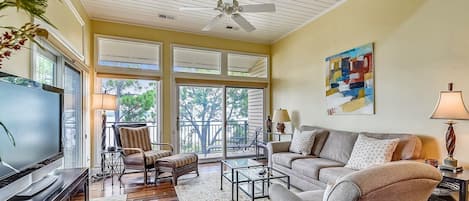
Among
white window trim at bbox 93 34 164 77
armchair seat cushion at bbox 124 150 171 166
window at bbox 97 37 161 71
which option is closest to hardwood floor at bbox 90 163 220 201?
armchair seat cushion at bbox 124 150 171 166

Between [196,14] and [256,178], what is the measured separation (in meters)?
3.08

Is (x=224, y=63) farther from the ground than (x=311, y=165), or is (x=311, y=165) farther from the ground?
(x=224, y=63)

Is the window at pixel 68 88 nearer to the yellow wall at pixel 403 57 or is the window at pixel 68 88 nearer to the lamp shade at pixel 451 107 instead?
the lamp shade at pixel 451 107

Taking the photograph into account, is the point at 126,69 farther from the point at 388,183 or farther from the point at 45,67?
the point at 388,183

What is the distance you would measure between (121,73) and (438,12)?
5.03 metres

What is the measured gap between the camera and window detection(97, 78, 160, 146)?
15.9 ft

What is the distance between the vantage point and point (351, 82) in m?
3.83

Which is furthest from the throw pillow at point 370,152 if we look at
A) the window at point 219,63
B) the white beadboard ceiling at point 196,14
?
the window at point 219,63

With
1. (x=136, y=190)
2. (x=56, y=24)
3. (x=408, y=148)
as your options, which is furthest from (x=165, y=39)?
(x=408, y=148)

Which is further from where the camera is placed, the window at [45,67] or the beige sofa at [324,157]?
the beige sofa at [324,157]

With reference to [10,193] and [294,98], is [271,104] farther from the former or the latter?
[10,193]

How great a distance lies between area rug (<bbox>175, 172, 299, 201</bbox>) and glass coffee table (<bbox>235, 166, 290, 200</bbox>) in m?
0.17

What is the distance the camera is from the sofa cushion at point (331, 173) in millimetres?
2875

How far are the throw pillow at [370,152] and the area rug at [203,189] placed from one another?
3.30 feet
